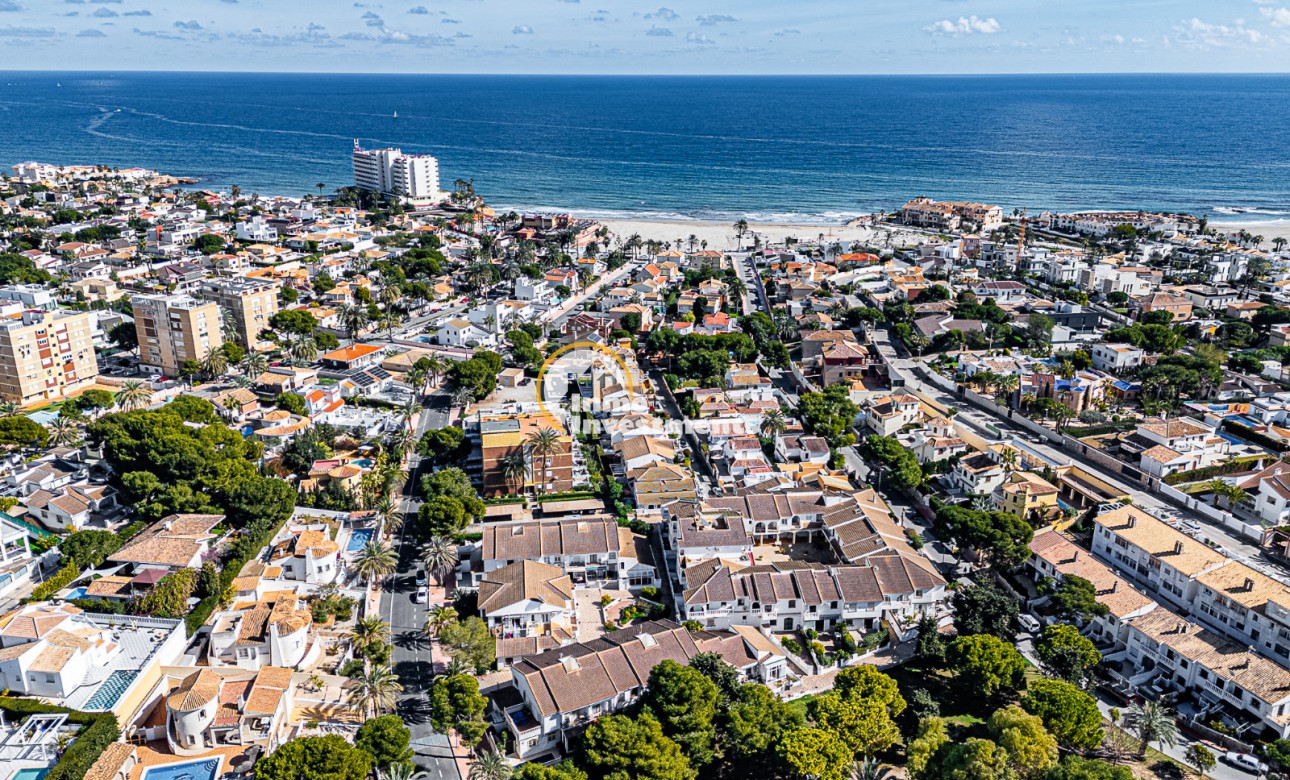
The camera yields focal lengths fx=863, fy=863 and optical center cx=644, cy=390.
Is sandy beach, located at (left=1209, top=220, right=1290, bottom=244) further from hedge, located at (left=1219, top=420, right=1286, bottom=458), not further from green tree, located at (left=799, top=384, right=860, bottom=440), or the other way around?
green tree, located at (left=799, top=384, right=860, bottom=440)

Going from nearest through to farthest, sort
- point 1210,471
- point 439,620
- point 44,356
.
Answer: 1. point 439,620
2. point 1210,471
3. point 44,356

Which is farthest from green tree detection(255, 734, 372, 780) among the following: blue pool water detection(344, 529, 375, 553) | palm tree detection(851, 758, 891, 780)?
palm tree detection(851, 758, 891, 780)

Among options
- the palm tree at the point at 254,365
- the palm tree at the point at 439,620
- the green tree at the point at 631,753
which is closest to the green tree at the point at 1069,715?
the green tree at the point at 631,753

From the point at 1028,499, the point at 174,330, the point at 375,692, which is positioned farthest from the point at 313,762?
the point at 174,330

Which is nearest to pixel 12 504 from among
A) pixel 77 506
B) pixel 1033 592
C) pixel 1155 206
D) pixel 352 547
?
pixel 77 506

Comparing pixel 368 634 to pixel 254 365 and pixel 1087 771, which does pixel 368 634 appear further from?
pixel 254 365

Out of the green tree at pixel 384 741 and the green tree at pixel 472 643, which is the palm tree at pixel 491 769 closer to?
the green tree at pixel 384 741

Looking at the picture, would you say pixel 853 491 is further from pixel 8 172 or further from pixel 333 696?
pixel 8 172
